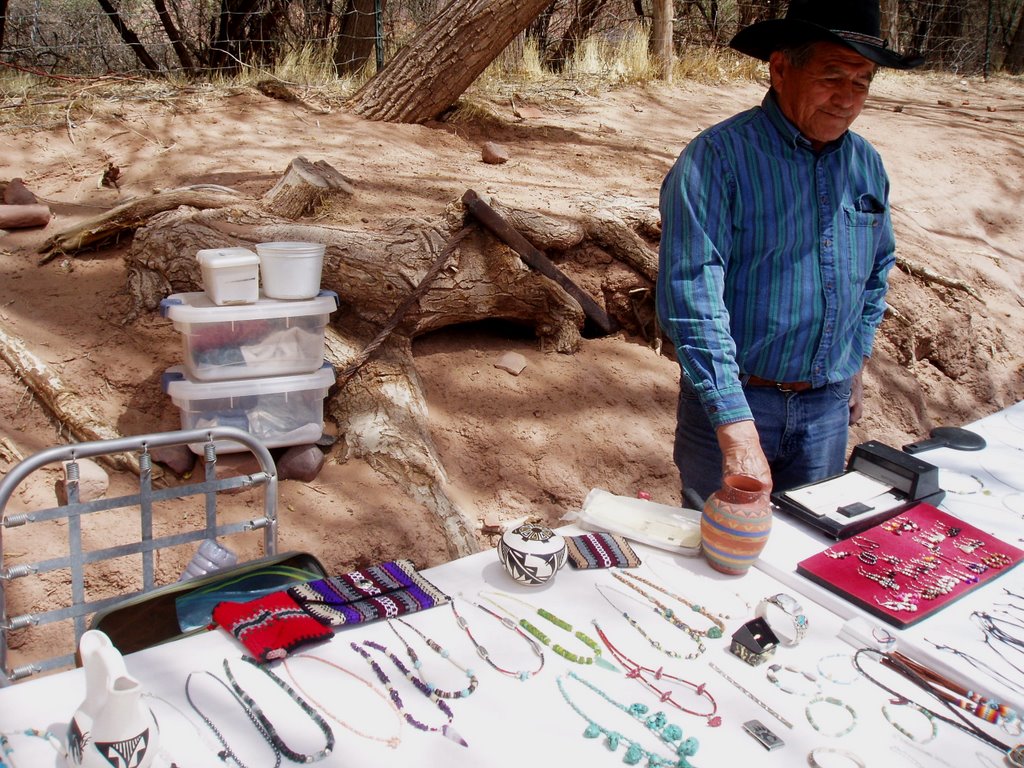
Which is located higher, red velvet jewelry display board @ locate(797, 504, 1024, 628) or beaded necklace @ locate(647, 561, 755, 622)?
red velvet jewelry display board @ locate(797, 504, 1024, 628)

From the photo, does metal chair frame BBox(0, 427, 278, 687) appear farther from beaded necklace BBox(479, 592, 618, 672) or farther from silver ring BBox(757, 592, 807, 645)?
silver ring BBox(757, 592, 807, 645)

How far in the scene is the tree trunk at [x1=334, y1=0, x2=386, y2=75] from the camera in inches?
298

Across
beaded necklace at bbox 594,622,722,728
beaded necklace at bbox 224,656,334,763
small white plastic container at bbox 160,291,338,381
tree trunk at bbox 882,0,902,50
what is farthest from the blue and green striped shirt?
tree trunk at bbox 882,0,902,50

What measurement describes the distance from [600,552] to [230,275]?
2200 mm

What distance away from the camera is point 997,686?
58.1 inches

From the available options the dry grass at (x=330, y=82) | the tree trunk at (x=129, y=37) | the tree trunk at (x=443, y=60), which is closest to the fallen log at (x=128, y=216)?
the dry grass at (x=330, y=82)

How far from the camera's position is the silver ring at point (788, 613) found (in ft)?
5.11

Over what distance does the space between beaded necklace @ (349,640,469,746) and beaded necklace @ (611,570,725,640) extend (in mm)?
488

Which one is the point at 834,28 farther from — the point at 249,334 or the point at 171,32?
the point at 171,32

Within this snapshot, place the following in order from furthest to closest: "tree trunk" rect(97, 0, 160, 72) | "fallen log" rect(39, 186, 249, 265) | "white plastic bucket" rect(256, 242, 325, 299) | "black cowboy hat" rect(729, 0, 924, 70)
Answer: "tree trunk" rect(97, 0, 160, 72) → "fallen log" rect(39, 186, 249, 265) → "white plastic bucket" rect(256, 242, 325, 299) → "black cowboy hat" rect(729, 0, 924, 70)

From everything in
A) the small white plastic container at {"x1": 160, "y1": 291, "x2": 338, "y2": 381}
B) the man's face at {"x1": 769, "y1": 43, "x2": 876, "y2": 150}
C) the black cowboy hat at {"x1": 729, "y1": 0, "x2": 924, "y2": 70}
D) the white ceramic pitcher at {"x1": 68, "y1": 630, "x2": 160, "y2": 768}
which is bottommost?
the small white plastic container at {"x1": 160, "y1": 291, "x2": 338, "y2": 381}

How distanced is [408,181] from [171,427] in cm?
202

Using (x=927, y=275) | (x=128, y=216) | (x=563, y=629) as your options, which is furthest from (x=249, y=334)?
(x=927, y=275)

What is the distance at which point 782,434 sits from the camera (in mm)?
2400
